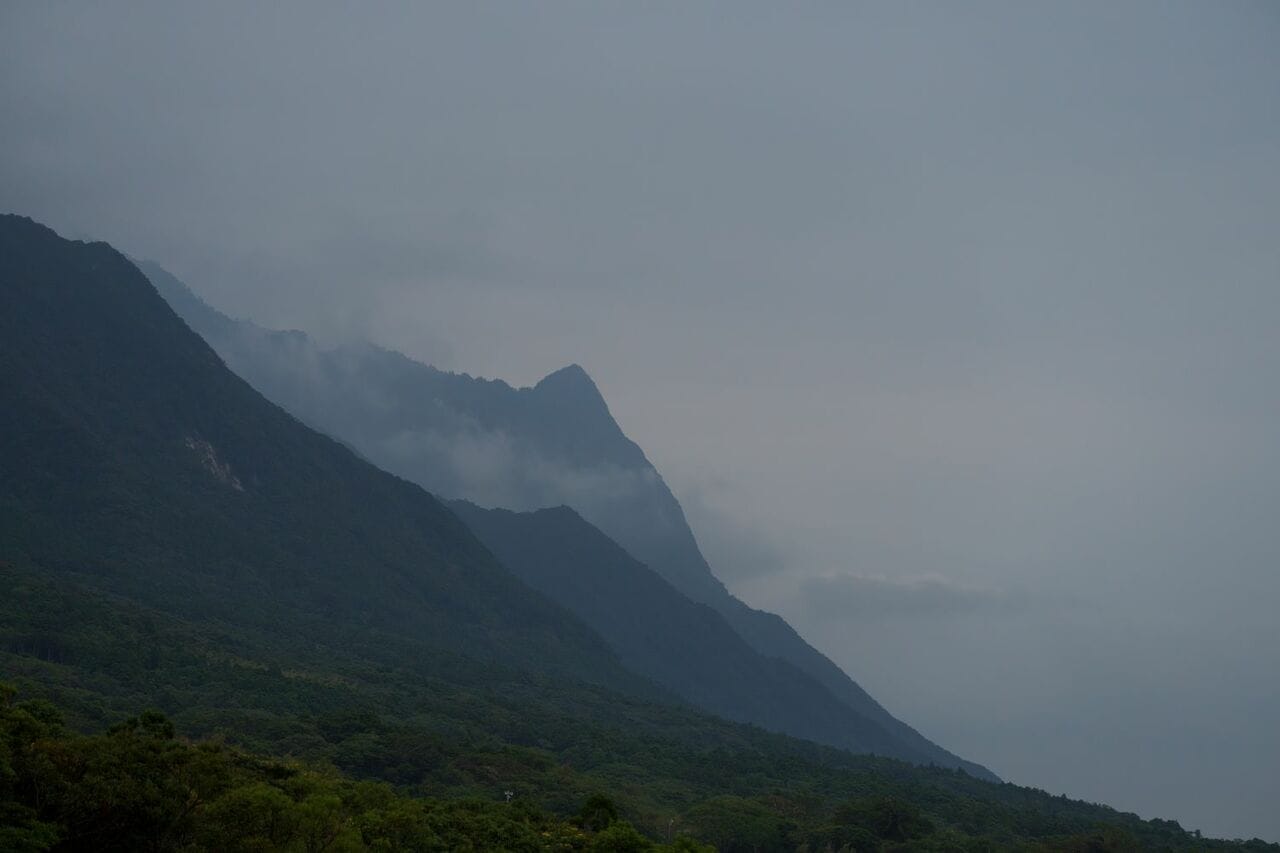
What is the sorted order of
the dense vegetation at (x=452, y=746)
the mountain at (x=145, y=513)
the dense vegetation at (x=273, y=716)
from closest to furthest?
1. the dense vegetation at (x=273, y=716)
2. the dense vegetation at (x=452, y=746)
3. the mountain at (x=145, y=513)

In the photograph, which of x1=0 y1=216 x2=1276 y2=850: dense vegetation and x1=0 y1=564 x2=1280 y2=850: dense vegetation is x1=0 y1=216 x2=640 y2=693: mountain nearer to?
x1=0 y1=216 x2=1276 y2=850: dense vegetation

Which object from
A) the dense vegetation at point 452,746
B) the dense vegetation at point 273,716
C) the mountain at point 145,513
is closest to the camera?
the dense vegetation at point 273,716

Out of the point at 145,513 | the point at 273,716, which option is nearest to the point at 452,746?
the point at 273,716

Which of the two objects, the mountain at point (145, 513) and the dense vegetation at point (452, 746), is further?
the mountain at point (145, 513)

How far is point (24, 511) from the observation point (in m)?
150

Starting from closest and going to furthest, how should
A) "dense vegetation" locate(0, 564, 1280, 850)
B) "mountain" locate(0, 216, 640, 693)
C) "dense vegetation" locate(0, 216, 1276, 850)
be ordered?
"dense vegetation" locate(0, 216, 1276, 850) → "dense vegetation" locate(0, 564, 1280, 850) → "mountain" locate(0, 216, 640, 693)

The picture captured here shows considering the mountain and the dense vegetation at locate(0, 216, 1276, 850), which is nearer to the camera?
the dense vegetation at locate(0, 216, 1276, 850)

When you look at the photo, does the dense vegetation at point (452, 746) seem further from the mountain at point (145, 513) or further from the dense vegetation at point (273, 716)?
the mountain at point (145, 513)

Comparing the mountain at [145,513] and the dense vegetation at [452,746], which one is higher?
the mountain at [145,513]

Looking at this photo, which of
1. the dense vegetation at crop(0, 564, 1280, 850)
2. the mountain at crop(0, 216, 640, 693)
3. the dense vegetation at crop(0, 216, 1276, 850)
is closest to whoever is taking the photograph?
the dense vegetation at crop(0, 216, 1276, 850)

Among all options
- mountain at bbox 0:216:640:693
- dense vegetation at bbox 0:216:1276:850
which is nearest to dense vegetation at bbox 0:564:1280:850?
dense vegetation at bbox 0:216:1276:850

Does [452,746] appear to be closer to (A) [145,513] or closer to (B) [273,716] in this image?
(B) [273,716]

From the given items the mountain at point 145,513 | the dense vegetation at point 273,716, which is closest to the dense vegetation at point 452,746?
the dense vegetation at point 273,716

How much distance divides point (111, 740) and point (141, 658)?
76.4m
